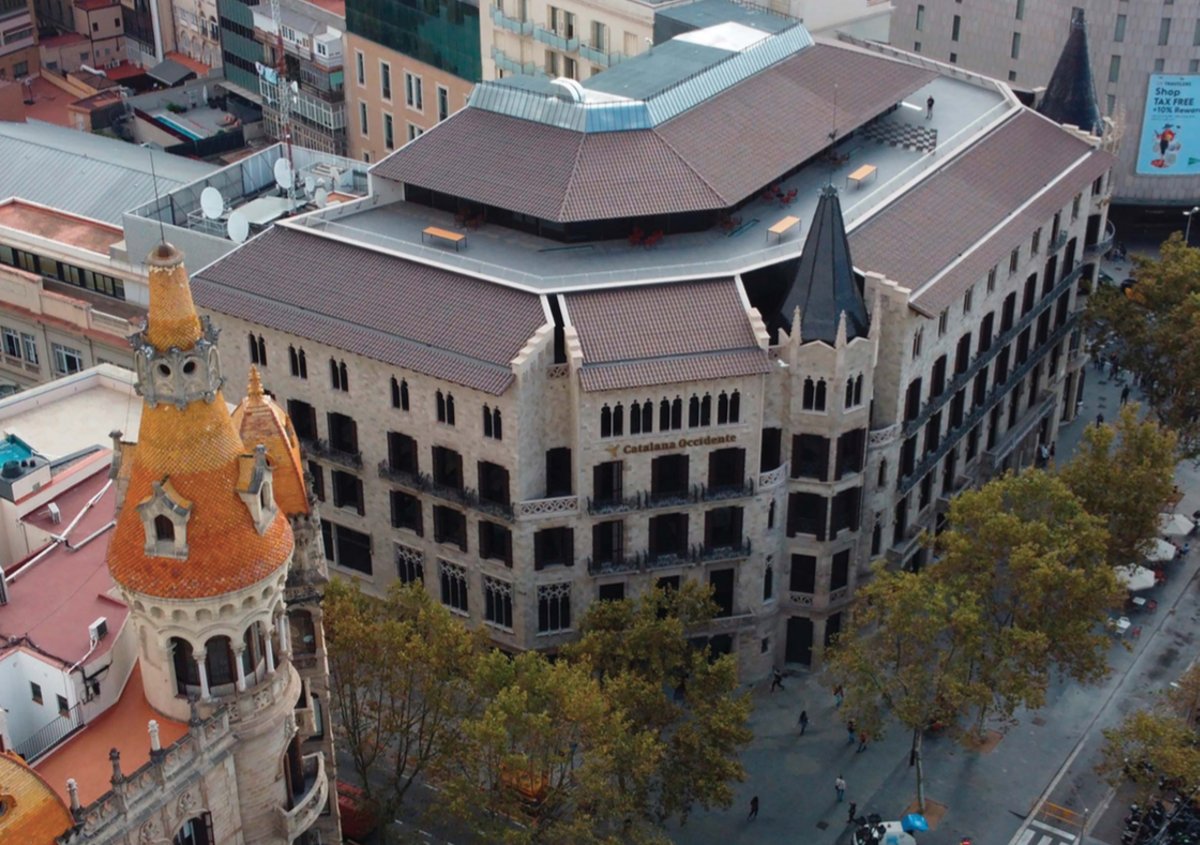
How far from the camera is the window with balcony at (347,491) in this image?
119 meters

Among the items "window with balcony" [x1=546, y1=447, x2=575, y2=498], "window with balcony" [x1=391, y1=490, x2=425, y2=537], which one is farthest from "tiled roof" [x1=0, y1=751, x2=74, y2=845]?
"window with balcony" [x1=391, y1=490, x2=425, y2=537]

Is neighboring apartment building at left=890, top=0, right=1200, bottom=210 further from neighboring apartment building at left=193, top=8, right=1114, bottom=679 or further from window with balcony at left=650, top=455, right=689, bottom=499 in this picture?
window with balcony at left=650, top=455, right=689, bottom=499

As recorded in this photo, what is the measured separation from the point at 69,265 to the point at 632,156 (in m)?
47.1

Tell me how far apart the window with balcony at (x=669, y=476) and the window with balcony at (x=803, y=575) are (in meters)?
11.3

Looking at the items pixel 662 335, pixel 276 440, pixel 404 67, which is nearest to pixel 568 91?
pixel 662 335

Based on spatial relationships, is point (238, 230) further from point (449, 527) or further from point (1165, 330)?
point (1165, 330)

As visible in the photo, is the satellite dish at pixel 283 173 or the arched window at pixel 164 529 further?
the satellite dish at pixel 283 173

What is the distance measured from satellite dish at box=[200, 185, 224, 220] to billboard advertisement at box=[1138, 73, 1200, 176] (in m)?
98.9

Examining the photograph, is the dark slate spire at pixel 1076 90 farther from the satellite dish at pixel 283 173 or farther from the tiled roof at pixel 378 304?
the satellite dish at pixel 283 173

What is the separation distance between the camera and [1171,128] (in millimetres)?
183000

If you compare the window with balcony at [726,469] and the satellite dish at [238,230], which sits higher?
the satellite dish at [238,230]

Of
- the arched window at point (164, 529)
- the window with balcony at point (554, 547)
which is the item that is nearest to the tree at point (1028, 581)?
the window with balcony at point (554, 547)

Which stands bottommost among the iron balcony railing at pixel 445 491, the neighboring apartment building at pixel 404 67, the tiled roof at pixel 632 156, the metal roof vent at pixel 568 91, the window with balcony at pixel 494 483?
the iron balcony railing at pixel 445 491

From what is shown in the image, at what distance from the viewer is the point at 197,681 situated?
79.0 m
